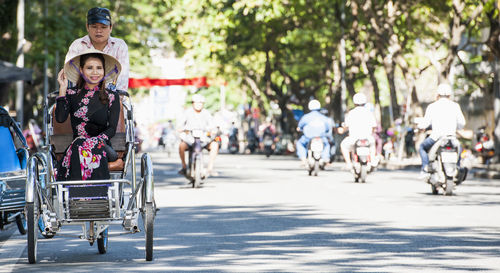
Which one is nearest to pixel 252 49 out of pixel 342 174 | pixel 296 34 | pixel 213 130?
pixel 296 34

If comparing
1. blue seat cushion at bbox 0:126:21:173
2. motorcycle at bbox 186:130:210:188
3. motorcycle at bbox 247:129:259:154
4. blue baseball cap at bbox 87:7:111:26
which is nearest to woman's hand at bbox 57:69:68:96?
blue baseball cap at bbox 87:7:111:26

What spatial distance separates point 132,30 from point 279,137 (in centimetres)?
845

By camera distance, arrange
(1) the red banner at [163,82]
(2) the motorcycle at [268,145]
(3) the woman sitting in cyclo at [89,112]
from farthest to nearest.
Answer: (1) the red banner at [163,82]
(2) the motorcycle at [268,145]
(3) the woman sitting in cyclo at [89,112]

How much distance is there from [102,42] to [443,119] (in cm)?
909

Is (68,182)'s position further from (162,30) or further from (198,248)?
(162,30)

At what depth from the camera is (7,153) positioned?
11.5 metres

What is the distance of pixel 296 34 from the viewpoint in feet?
142

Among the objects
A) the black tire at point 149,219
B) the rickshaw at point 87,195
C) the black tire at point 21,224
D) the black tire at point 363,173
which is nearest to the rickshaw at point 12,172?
the black tire at point 21,224

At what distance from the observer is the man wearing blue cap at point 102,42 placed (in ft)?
30.7

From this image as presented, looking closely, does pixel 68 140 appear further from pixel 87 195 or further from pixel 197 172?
pixel 197 172

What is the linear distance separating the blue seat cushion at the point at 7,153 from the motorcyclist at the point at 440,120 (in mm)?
7720

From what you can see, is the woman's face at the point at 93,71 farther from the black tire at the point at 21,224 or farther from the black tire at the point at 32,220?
the black tire at the point at 21,224

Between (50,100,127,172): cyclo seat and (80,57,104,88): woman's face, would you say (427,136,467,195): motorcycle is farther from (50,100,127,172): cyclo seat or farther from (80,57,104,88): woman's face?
(80,57,104,88): woman's face

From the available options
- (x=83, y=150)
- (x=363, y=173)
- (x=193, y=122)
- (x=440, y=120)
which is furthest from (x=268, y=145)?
(x=83, y=150)
